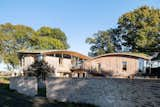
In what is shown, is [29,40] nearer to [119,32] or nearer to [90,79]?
[119,32]

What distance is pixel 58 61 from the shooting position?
35.1m

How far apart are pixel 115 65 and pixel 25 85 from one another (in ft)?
48.2

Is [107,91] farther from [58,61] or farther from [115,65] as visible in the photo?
[58,61]

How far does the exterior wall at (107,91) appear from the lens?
33.8 feet

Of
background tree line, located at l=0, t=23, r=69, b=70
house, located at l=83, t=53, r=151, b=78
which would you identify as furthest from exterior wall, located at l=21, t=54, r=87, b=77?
background tree line, located at l=0, t=23, r=69, b=70

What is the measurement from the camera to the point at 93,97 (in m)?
14.2

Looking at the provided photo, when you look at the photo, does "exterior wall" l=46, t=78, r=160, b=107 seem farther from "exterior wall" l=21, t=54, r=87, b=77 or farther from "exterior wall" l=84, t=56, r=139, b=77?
"exterior wall" l=84, t=56, r=139, b=77

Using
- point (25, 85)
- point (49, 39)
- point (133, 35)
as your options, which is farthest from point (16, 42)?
point (25, 85)

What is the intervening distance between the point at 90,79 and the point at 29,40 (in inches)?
Answer: 1527

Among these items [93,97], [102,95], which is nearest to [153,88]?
[102,95]

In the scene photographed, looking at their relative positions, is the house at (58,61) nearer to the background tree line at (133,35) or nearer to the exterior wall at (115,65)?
the exterior wall at (115,65)

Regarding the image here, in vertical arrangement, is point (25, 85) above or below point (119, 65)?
below

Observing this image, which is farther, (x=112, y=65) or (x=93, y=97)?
(x=112, y=65)

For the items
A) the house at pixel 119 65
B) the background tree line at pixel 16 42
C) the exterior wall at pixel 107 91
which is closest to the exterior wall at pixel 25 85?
the exterior wall at pixel 107 91
